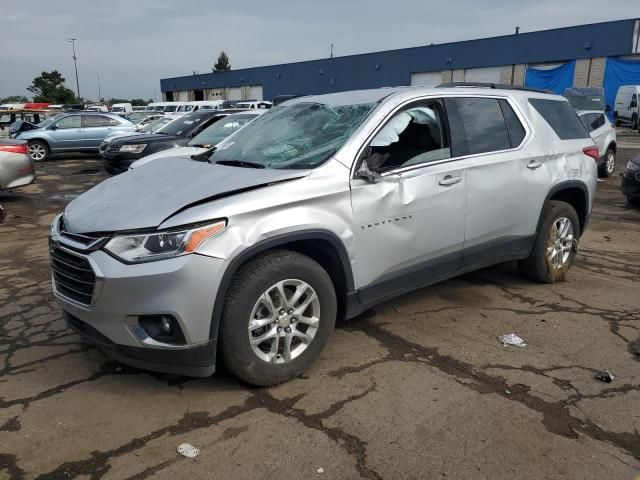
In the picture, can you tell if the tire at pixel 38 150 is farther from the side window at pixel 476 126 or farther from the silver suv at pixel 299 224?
the side window at pixel 476 126

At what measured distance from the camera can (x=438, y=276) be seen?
13.4ft

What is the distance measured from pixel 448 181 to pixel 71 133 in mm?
17084

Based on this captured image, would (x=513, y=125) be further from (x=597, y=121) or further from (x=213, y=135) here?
(x=597, y=121)

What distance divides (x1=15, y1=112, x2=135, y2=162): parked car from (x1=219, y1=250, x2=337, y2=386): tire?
55.9 feet

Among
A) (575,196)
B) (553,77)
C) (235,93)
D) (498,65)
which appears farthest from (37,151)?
(235,93)

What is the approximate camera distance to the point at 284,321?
3.21m

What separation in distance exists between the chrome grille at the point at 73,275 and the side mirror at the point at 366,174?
5.59 ft

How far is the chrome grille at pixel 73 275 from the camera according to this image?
2980 mm

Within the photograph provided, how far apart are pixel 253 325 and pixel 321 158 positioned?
3.84 feet

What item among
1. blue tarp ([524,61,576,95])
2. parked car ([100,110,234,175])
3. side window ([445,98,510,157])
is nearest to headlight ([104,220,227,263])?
side window ([445,98,510,157])

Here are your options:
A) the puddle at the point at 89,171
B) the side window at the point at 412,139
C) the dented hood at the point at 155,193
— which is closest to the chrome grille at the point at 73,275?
the dented hood at the point at 155,193

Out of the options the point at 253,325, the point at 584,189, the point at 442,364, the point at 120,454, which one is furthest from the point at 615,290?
the point at 120,454

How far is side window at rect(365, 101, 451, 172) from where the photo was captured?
3783 millimetres

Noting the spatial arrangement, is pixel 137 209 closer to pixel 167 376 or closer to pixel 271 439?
pixel 167 376
